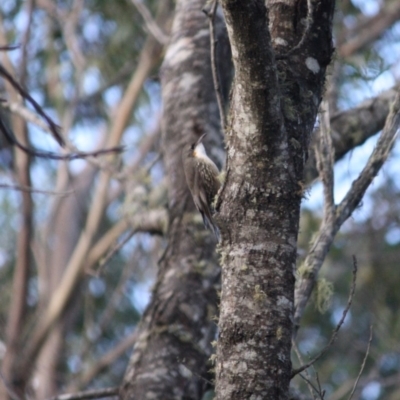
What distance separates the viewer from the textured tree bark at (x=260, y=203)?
194 centimetres

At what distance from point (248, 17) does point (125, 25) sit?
7.22 m

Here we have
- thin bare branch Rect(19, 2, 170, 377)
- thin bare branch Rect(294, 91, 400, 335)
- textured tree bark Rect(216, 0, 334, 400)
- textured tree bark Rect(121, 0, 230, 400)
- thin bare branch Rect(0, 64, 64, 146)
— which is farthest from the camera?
thin bare branch Rect(19, 2, 170, 377)

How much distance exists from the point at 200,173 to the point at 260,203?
201 cm

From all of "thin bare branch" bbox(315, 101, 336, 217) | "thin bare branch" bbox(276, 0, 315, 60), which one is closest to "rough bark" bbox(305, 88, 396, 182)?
"thin bare branch" bbox(315, 101, 336, 217)

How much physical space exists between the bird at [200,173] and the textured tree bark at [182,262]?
0.06 meters

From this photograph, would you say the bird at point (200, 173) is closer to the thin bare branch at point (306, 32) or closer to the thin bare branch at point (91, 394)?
the thin bare branch at point (91, 394)

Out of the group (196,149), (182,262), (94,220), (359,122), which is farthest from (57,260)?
(359,122)

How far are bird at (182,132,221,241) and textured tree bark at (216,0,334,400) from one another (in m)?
1.78

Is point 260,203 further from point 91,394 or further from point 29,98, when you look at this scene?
point 91,394

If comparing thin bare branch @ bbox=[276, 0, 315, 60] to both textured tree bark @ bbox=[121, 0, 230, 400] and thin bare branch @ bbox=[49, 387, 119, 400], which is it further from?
thin bare branch @ bbox=[49, 387, 119, 400]

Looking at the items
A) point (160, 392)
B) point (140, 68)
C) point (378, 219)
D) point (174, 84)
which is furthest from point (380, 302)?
point (160, 392)

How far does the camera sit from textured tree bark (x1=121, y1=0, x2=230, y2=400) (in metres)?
3.44

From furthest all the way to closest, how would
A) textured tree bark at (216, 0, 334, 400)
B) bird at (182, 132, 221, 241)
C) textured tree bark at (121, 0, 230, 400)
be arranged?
bird at (182, 132, 221, 241)
textured tree bark at (121, 0, 230, 400)
textured tree bark at (216, 0, 334, 400)

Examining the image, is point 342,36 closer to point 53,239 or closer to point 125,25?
point 125,25
